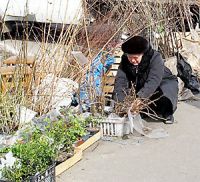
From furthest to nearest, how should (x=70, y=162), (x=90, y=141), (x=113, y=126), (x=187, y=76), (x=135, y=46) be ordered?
(x=187, y=76) < (x=135, y=46) < (x=113, y=126) < (x=90, y=141) < (x=70, y=162)

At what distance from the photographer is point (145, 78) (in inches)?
228

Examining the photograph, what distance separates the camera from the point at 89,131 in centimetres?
519

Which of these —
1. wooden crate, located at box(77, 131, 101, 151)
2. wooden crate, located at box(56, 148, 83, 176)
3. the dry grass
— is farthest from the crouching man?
wooden crate, located at box(56, 148, 83, 176)

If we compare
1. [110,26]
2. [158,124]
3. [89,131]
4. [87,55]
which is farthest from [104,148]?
[110,26]

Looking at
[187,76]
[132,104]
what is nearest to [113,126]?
[132,104]

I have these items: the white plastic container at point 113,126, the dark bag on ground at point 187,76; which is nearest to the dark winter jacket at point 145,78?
the white plastic container at point 113,126

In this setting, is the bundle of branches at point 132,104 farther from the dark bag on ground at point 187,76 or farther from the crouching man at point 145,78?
the dark bag on ground at point 187,76

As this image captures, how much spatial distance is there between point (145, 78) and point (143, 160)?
138 cm

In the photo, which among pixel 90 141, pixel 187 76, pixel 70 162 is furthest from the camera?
pixel 187 76

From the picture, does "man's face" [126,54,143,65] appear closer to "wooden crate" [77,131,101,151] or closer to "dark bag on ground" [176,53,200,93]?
"wooden crate" [77,131,101,151]

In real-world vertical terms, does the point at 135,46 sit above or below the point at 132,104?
above

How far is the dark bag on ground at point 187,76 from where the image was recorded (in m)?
7.27

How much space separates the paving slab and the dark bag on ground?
1.66 meters

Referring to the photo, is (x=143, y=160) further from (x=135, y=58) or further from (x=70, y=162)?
(x=135, y=58)
